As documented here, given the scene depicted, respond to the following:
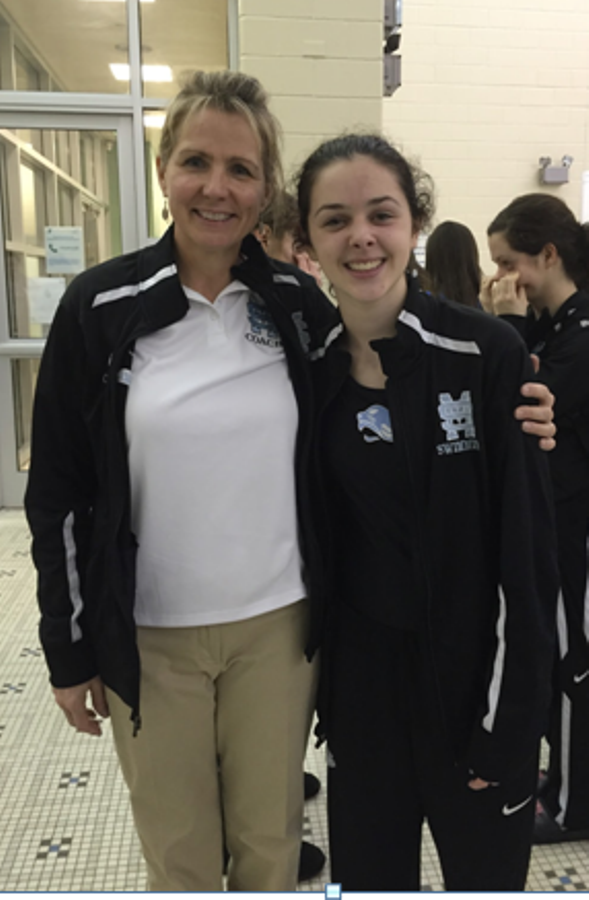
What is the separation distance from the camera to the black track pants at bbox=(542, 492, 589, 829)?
1.74 meters

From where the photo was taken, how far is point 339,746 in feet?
4.21

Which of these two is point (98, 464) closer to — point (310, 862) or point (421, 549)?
point (421, 549)

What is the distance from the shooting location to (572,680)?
5.84 feet

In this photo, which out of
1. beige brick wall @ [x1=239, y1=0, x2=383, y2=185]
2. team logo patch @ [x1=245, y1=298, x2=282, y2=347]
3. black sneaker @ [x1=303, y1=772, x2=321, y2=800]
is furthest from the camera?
beige brick wall @ [x1=239, y1=0, x2=383, y2=185]

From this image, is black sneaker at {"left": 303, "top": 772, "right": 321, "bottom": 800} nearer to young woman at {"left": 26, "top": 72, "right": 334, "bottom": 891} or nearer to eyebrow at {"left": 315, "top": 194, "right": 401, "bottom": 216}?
young woman at {"left": 26, "top": 72, "right": 334, "bottom": 891}

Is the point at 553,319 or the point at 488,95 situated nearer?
the point at 553,319

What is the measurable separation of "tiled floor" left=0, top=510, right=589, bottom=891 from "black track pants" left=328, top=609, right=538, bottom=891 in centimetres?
52

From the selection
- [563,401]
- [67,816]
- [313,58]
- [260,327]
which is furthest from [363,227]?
[313,58]

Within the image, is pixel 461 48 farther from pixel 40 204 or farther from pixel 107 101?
pixel 40 204

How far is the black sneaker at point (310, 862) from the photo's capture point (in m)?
1.73

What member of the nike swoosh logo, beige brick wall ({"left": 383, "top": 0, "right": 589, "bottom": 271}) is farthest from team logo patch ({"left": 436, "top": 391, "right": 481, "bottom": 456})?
beige brick wall ({"left": 383, "top": 0, "right": 589, "bottom": 271})

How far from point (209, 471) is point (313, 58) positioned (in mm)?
3309

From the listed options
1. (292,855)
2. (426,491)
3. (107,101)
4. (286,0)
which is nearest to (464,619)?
(426,491)

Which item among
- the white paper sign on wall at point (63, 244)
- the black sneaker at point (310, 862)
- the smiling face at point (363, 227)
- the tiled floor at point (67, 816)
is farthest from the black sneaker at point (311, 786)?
the white paper sign on wall at point (63, 244)
